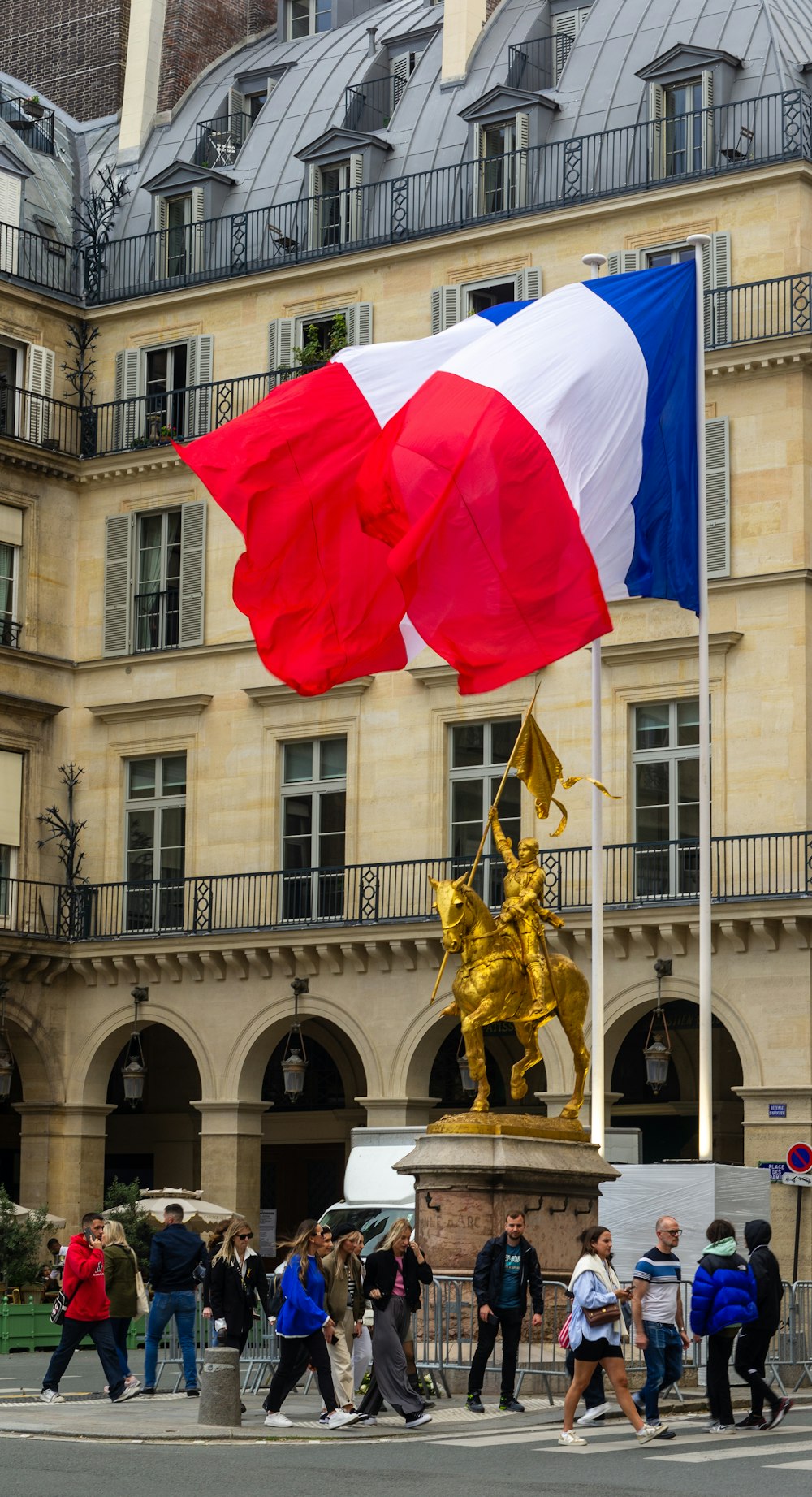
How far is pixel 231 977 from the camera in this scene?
132ft

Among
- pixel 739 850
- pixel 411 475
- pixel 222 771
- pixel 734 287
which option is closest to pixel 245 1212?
pixel 222 771

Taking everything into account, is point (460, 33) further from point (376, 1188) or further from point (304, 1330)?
point (304, 1330)

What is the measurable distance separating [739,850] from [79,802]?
12.0 meters

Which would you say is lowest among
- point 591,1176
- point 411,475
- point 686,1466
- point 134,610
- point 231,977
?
point 686,1466

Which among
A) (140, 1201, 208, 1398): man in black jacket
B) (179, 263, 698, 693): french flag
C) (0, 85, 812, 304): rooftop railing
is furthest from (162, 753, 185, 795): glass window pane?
(140, 1201, 208, 1398): man in black jacket

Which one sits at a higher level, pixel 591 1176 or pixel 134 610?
pixel 134 610

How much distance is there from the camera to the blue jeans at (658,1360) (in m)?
19.0

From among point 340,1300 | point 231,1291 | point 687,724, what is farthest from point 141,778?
point 340,1300

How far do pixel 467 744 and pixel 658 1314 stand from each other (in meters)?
20.1

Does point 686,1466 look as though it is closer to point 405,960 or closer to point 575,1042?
point 575,1042

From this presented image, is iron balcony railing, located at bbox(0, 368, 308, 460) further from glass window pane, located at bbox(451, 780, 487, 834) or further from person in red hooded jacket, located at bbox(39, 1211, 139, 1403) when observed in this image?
person in red hooded jacket, located at bbox(39, 1211, 139, 1403)

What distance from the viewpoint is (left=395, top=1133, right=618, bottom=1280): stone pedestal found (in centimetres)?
2222

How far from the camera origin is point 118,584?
4234 centimetres

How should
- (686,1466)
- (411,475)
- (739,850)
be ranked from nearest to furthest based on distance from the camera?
(686,1466) < (411,475) < (739,850)
